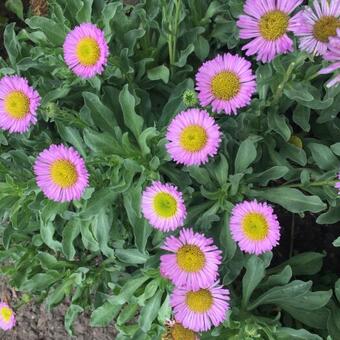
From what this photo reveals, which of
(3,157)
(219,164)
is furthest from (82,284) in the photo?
(219,164)

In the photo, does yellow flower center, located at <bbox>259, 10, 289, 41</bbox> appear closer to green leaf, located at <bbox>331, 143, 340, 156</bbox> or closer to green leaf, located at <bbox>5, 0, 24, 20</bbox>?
green leaf, located at <bbox>331, 143, 340, 156</bbox>

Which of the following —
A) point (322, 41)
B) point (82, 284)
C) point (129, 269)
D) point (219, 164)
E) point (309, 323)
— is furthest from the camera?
point (129, 269)

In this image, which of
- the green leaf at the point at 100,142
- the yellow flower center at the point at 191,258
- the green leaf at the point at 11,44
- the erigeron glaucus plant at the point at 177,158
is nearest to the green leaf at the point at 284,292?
the erigeron glaucus plant at the point at 177,158

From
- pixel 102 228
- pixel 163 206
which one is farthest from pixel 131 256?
pixel 163 206

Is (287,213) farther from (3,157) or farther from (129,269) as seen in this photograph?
(3,157)

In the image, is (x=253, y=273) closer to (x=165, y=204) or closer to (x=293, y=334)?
(x=293, y=334)

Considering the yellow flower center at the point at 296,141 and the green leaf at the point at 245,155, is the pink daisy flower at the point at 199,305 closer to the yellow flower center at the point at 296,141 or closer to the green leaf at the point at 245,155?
the green leaf at the point at 245,155
